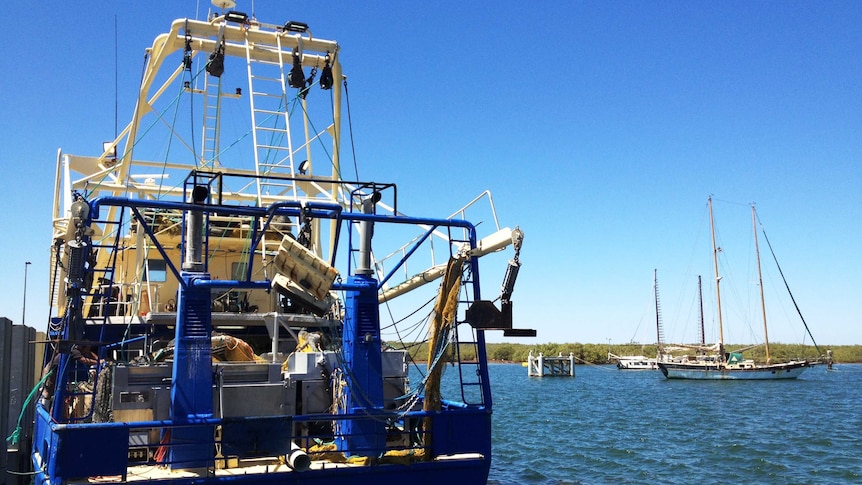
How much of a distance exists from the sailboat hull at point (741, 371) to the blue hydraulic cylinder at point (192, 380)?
78.1 meters

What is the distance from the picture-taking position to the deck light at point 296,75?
63.0 feet

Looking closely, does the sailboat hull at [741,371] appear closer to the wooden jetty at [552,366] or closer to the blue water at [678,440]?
the wooden jetty at [552,366]

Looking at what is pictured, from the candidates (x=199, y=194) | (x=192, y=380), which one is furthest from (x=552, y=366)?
(x=192, y=380)

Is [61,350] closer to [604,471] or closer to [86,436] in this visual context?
[86,436]

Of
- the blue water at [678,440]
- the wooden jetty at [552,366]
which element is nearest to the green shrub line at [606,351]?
the wooden jetty at [552,366]

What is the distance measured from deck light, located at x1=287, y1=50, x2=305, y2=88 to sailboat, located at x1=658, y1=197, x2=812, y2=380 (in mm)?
71506

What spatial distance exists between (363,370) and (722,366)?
7696 cm

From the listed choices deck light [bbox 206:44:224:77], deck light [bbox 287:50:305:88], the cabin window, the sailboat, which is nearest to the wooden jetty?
the sailboat

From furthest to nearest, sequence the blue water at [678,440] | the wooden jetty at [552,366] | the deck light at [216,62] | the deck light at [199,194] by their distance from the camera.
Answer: the wooden jetty at [552,366] → the blue water at [678,440] → the deck light at [216,62] → the deck light at [199,194]

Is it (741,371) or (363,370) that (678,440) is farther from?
(741,371)

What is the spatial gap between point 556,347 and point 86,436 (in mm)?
119836

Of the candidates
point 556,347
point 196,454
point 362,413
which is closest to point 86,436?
point 196,454

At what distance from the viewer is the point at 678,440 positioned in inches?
1185

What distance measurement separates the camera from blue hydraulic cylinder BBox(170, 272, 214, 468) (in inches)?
411
